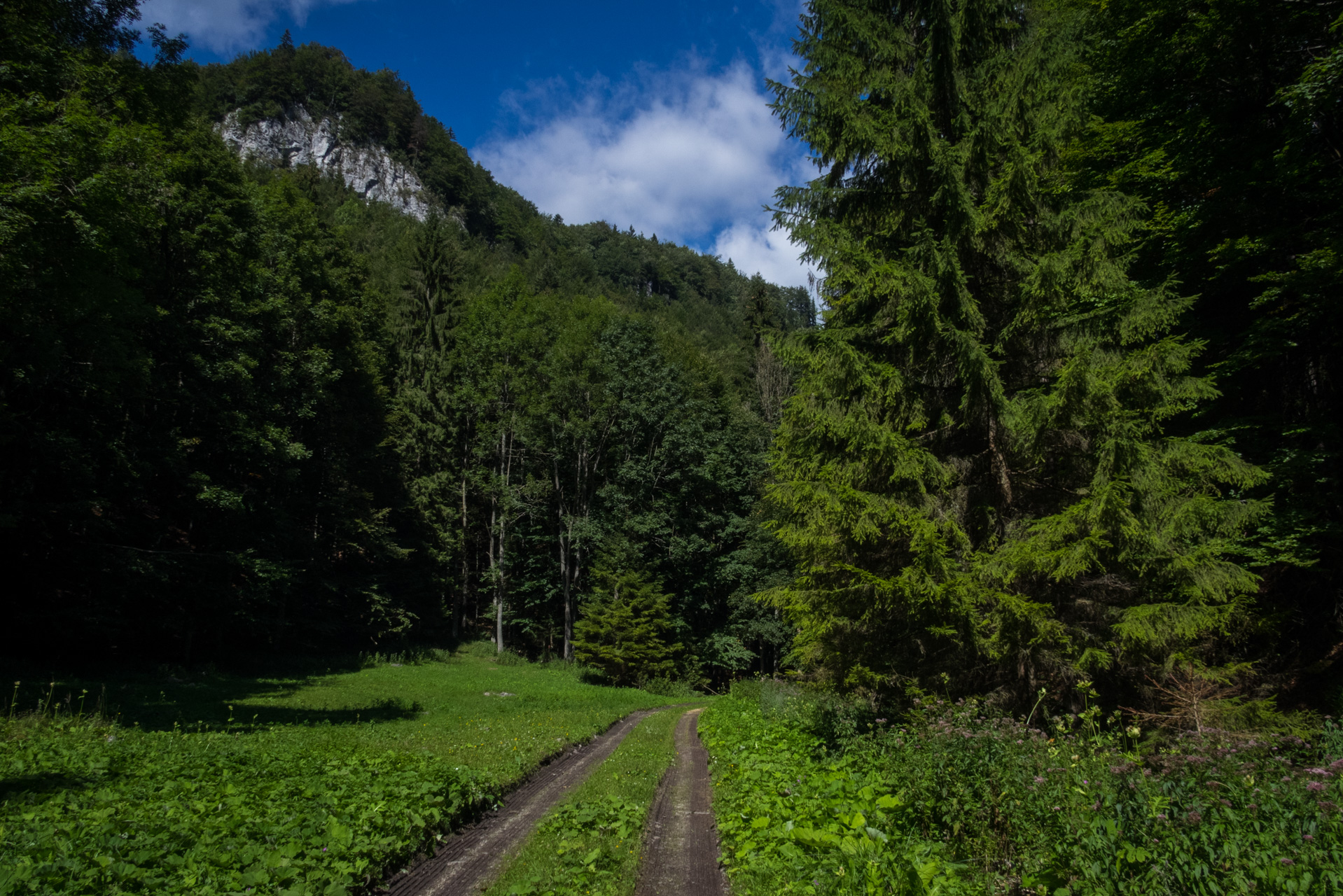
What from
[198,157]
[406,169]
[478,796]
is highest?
[406,169]

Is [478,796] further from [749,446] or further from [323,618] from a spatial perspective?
[749,446]

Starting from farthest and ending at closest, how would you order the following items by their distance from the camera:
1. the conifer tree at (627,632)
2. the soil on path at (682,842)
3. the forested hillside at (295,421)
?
the conifer tree at (627,632) < the forested hillside at (295,421) < the soil on path at (682,842)

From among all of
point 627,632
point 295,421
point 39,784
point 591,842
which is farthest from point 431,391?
point 591,842

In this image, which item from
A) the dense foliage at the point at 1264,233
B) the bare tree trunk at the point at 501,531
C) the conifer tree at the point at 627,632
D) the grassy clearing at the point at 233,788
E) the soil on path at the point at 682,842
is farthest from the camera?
the bare tree trunk at the point at 501,531

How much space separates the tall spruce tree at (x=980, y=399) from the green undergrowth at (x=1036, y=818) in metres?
1.53

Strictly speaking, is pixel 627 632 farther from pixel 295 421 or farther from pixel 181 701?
pixel 295 421

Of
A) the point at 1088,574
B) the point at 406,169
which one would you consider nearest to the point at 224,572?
the point at 1088,574

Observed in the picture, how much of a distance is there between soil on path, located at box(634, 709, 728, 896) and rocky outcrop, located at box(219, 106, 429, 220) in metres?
110

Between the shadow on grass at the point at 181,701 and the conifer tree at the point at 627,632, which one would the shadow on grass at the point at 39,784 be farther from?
the conifer tree at the point at 627,632

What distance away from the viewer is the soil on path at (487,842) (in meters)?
5.60

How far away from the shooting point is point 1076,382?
25.2 feet

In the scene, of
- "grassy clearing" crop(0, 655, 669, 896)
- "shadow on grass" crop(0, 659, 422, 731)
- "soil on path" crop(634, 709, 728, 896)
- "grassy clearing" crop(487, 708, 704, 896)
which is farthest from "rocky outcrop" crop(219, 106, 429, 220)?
"soil on path" crop(634, 709, 728, 896)

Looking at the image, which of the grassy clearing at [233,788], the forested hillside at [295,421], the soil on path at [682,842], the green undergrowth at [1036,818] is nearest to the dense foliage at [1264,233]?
the green undergrowth at [1036,818]

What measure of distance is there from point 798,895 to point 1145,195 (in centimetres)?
1303
